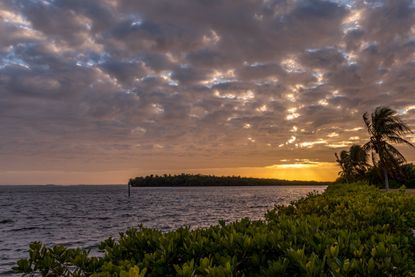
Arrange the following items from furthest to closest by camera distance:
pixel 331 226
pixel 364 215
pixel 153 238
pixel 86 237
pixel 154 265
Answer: pixel 86 237 → pixel 364 215 → pixel 331 226 → pixel 153 238 → pixel 154 265

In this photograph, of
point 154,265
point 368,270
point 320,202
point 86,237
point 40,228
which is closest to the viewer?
point 368,270

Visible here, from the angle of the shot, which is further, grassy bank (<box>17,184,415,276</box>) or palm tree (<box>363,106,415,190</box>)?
palm tree (<box>363,106,415,190</box>)

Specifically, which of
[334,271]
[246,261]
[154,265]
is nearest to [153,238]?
[154,265]

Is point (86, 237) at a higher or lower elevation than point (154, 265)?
lower

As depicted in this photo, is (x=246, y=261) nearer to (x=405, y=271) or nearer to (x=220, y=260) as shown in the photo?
(x=220, y=260)

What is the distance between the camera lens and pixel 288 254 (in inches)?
142

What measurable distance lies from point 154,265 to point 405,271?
2.55 meters

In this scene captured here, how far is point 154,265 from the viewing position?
3.97 meters

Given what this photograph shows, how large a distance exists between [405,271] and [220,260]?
1836mm

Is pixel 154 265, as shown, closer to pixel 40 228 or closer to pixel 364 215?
pixel 364 215

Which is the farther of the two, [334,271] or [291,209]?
[291,209]

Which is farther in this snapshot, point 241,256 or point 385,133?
point 385,133

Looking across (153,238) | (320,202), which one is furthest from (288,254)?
(320,202)

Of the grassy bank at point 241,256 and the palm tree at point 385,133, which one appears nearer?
the grassy bank at point 241,256
